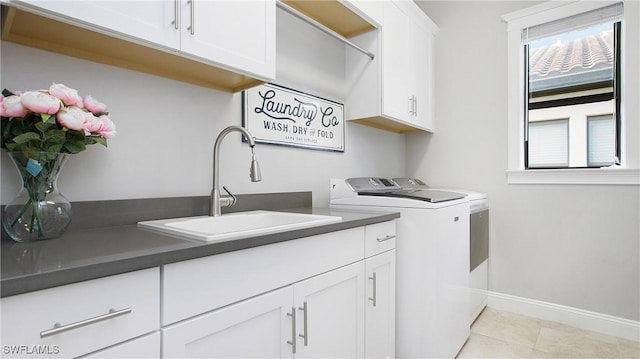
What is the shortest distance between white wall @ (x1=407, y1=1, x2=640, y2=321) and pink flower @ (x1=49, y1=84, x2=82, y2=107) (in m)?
2.75

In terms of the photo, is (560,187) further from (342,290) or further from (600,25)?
(342,290)

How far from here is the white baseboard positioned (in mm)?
2146

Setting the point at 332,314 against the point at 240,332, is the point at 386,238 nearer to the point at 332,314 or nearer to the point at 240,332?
the point at 332,314

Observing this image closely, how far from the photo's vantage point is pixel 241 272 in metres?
0.93

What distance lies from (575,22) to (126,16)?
9.80ft

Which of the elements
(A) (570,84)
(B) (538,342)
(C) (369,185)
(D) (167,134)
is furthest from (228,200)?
(A) (570,84)

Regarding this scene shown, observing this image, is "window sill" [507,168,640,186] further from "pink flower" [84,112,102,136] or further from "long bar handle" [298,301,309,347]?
"pink flower" [84,112,102,136]

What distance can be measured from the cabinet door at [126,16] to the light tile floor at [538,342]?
2.26m

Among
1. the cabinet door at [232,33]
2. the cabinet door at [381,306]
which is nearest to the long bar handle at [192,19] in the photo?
the cabinet door at [232,33]

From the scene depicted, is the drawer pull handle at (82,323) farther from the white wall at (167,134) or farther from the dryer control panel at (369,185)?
the dryer control panel at (369,185)

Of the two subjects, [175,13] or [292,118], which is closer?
[175,13]

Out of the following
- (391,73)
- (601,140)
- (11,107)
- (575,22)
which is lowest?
(11,107)

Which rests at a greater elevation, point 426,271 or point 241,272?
point 241,272

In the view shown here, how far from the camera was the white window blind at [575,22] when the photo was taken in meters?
2.24
